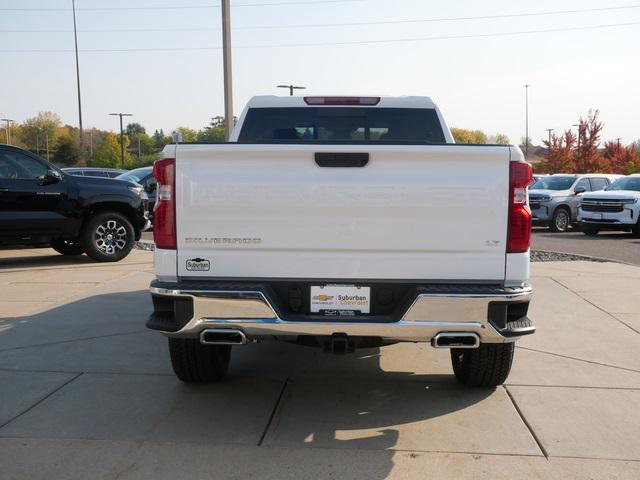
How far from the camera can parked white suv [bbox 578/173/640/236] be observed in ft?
61.5

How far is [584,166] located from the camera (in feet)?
165

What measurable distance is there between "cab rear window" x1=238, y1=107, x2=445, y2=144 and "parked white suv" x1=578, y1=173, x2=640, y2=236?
1452 cm

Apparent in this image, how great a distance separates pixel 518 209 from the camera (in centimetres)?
395

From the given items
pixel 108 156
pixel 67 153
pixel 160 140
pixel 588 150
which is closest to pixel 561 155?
pixel 588 150

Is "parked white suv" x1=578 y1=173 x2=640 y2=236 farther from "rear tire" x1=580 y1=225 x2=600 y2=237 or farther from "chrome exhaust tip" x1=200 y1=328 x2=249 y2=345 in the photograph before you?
"chrome exhaust tip" x1=200 y1=328 x2=249 y2=345

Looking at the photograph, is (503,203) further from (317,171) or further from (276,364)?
(276,364)

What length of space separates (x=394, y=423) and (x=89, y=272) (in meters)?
7.29

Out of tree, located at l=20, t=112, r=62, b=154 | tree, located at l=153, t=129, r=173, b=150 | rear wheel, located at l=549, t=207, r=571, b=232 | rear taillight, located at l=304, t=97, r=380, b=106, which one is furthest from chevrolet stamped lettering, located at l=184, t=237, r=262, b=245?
tree, located at l=153, t=129, r=173, b=150

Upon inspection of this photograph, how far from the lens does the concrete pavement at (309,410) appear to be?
3.75 m

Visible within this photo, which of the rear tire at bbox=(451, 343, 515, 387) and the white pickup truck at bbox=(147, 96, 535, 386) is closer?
the white pickup truck at bbox=(147, 96, 535, 386)

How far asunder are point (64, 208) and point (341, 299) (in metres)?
8.31

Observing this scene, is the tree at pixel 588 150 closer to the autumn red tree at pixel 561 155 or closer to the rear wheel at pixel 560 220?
the autumn red tree at pixel 561 155

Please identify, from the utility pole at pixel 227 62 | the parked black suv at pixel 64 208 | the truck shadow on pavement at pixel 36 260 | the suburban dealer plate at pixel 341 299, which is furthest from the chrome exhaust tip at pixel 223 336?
the utility pole at pixel 227 62

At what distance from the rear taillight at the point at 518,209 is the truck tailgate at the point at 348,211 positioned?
45 millimetres
